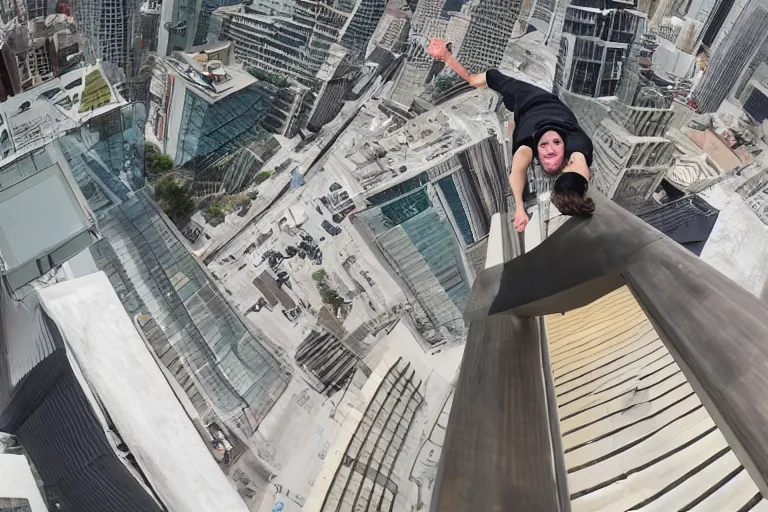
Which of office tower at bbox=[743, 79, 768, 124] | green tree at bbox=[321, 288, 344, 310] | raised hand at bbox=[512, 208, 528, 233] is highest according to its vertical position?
office tower at bbox=[743, 79, 768, 124]

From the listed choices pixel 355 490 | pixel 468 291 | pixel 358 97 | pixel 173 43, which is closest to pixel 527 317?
pixel 468 291

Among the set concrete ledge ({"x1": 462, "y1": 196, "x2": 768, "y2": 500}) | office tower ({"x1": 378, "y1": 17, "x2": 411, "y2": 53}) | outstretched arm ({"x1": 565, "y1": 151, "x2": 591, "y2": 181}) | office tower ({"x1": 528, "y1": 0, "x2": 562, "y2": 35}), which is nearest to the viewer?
concrete ledge ({"x1": 462, "y1": 196, "x2": 768, "y2": 500})

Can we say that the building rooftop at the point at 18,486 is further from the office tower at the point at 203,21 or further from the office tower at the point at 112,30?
the office tower at the point at 203,21

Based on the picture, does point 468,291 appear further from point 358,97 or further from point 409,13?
point 409,13

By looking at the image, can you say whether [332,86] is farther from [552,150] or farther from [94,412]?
[94,412]

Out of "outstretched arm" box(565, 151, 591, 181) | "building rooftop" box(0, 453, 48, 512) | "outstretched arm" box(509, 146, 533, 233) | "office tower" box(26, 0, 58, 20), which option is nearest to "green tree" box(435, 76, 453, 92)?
"outstretched arm" box(509, 146, 533, 233)

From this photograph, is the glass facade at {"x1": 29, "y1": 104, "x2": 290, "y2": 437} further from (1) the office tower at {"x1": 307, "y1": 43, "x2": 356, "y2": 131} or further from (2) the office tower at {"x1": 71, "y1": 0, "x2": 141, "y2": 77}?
(1) the office tower at {"x1": 307, "y1": 43, "x2": 356, "y2": 131}
